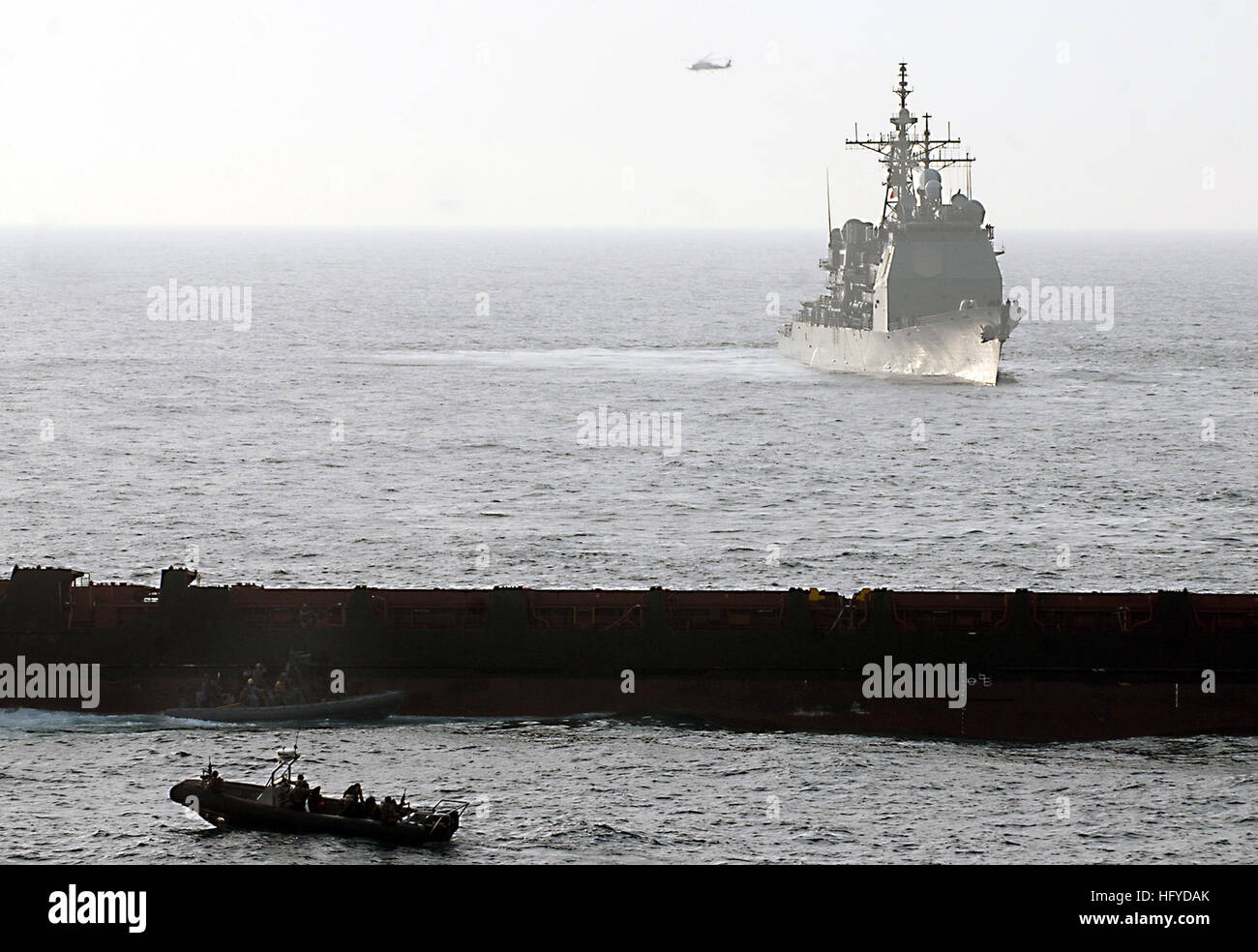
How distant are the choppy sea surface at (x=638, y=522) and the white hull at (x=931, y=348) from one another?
193cm

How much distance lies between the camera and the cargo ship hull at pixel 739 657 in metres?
38.7

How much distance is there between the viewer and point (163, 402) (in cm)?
10581

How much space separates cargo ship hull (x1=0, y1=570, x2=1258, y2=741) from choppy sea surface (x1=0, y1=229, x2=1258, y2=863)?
0.80 meters

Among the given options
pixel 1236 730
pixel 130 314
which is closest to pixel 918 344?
pixel 1236 730

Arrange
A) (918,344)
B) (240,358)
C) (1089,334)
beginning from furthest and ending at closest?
(1089,334)
(240,358)
(918,344)

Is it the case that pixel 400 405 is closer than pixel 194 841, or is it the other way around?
pixel 194 841

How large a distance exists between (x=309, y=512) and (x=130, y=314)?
13882 centimetres

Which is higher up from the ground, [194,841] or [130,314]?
[130,314]

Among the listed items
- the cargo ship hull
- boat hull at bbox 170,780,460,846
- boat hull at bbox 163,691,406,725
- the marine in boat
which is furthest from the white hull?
boat hull at bbox 170,780,460,846

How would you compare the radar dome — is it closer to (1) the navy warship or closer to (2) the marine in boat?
(1) the navy warship

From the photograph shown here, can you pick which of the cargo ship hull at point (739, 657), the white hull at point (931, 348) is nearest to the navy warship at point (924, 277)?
the white hull at point (931, 348)

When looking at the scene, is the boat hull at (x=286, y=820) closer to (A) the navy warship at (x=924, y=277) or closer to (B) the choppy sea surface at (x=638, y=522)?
(B) the choppy sea surface at (x=638, y=522)
